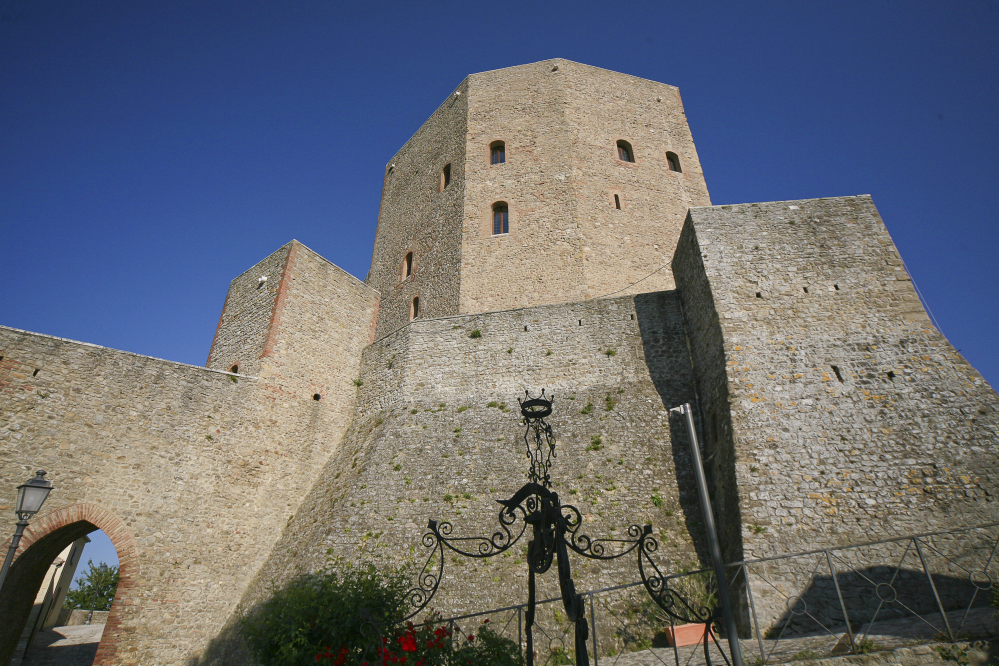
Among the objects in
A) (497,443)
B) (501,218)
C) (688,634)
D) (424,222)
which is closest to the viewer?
(688,634)

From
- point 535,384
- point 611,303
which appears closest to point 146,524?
point 535,384

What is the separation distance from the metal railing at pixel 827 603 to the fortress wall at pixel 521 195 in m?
10.4

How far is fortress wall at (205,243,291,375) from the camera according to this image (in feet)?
48.0

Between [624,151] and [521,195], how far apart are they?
4759 mm

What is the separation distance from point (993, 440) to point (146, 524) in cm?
1485

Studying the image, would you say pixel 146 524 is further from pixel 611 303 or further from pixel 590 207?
pixel 590 207

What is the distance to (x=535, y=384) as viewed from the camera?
13.2 metres

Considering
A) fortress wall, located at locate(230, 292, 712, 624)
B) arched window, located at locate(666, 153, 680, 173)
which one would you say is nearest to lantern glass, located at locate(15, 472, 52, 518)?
fortress wall, located at locate(230, 292, 712, 624)

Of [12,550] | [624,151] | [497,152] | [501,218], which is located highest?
[497,152]

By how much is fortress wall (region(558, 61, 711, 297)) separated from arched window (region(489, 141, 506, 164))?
2.64 meters

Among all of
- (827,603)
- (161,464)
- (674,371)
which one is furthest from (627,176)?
(161,464)

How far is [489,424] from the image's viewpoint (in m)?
12.7

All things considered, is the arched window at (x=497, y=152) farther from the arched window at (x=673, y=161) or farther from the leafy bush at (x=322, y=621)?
the leafy bush at (x=322, y=621)

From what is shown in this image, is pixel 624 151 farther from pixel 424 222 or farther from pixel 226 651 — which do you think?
pixel 226 651
